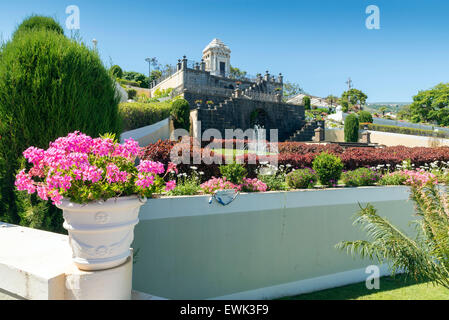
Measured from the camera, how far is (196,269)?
5.91 m

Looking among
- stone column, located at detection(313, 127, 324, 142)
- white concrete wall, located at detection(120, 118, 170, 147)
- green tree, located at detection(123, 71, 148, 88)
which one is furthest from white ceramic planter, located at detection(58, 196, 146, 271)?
green tree, located at detection(123, 71, 148, 88)

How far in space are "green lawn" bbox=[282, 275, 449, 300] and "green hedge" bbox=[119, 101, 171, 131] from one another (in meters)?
12.1

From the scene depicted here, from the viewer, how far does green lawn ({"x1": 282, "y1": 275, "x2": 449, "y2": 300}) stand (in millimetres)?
6965

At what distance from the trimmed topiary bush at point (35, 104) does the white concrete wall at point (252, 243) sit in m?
1.98

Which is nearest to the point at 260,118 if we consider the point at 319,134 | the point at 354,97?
the point at 319,134

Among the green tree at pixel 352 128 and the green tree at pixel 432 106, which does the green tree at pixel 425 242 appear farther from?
the green tree at pixel 432 106

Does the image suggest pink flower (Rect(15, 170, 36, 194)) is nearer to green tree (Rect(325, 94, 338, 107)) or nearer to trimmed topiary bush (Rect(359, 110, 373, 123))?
trimmed topiary bush (Rect(359, 110, 373, 123))

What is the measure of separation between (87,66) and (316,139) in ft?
72.2

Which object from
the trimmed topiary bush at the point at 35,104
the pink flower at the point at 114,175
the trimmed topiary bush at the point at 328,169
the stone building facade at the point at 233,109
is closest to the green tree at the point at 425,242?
the trimmed topiary bush at the point at 328,169

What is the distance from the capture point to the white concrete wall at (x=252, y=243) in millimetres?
5598

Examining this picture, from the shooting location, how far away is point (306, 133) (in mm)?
24688

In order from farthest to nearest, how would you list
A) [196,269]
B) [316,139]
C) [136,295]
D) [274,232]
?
[316,139] < [274,232] < [196,269] < [136,295]

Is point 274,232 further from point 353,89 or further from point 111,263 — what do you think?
point 353,89

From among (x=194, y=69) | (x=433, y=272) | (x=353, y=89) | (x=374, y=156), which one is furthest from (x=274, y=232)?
(x=353, y=89)
